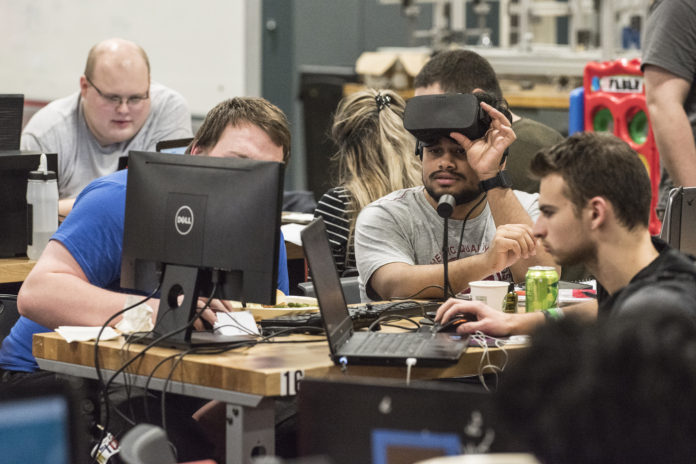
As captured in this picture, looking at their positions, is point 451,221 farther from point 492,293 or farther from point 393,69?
point 393,69

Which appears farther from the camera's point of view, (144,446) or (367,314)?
(367,314)

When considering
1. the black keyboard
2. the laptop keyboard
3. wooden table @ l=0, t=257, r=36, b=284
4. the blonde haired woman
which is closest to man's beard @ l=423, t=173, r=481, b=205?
the black keyboard

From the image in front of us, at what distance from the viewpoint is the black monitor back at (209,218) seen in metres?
2.11

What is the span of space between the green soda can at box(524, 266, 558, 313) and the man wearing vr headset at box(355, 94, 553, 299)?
0.13m

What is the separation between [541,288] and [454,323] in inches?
11.9

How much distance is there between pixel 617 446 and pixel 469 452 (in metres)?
0.36

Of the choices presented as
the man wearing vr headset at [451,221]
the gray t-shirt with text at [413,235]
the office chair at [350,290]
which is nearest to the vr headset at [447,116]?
the man wearing vr headset at [451,221]

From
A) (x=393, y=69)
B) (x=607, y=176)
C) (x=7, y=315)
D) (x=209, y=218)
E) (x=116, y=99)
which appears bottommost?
(x=7, y=315)

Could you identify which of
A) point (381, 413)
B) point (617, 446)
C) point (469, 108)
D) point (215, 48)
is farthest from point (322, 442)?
point (215, 48)

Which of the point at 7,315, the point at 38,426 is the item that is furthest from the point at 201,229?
the point at 38,426

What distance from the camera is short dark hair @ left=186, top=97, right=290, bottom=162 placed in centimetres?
252

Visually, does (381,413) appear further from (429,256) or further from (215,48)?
(215,48)

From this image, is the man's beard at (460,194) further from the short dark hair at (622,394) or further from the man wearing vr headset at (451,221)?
the short dark hair at (622,394)

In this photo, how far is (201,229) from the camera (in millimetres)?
2150
